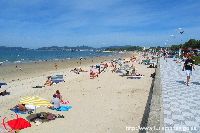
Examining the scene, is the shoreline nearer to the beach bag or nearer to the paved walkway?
the beach bag

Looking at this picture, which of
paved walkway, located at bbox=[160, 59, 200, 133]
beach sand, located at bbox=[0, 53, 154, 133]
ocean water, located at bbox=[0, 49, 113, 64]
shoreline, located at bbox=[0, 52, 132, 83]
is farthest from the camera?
ocean water, located at bbox=[0, 49, 113, 64]

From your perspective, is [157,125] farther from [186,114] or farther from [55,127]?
[55,127]

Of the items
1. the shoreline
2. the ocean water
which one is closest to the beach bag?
the shoreline

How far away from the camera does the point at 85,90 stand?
1812 cm

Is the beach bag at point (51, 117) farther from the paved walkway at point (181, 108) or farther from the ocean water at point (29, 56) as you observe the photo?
the ocean water at point (29, 56)

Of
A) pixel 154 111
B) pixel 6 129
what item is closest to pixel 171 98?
pixel 154 111

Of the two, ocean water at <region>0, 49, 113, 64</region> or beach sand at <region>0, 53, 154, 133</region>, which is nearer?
beach sand at <region>0, 53, 154, 133</region>

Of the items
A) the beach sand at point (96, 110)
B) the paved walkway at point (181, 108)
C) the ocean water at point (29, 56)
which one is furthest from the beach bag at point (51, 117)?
the ocean water at point (29, 56)

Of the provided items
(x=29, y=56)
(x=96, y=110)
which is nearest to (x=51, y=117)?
(x=96, y=110)

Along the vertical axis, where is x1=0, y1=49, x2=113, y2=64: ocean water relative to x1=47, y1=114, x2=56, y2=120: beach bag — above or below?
below

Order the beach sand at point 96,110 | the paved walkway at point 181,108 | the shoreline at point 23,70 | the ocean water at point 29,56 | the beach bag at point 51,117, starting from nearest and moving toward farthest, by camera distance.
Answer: the paved walkway at point 181,108 → the beach sand at point 96,110 → the beach bag at point 51,117 → the shoreline at point 23,70 → the ocean water at point 29,56

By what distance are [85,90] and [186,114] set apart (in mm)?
9200

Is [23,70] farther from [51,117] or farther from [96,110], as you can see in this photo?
[51,117]

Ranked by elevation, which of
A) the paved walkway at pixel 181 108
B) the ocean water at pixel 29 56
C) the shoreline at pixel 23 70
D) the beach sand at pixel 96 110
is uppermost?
the paved walkway at pixel 181 108
